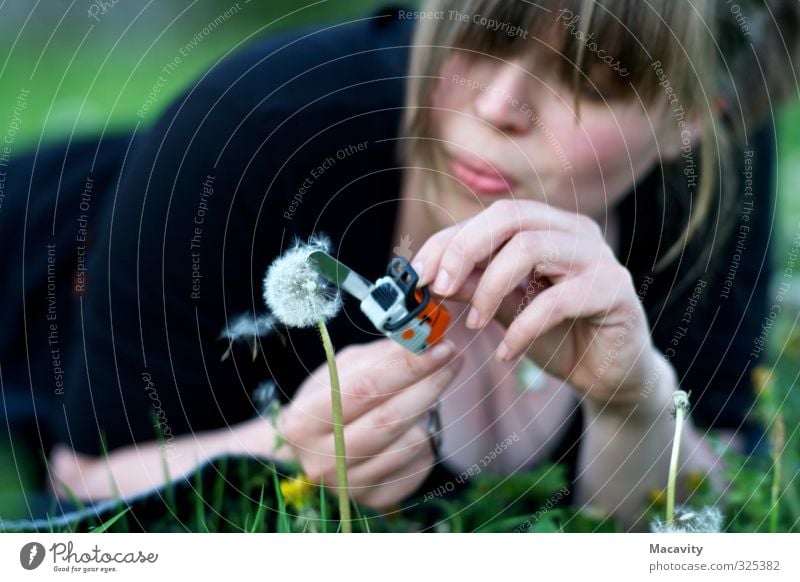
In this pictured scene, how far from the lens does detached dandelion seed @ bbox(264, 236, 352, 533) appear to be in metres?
0.47

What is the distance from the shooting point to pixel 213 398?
620 mm

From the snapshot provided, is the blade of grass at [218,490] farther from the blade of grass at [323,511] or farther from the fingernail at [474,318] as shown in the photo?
the fingernail at [474,318]

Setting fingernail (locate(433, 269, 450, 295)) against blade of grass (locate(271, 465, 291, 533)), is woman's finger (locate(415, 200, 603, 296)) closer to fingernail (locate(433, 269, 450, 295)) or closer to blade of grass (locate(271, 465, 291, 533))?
fingernail (locate(433, 269, 450, 295))

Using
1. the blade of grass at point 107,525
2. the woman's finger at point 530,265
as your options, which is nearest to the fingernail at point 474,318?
the woman's finger at point 530,265

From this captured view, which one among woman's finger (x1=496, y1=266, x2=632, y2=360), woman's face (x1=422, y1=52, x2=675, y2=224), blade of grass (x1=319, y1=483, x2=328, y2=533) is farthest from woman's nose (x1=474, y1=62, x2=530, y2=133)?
blade of grass (x1=319, y1=483, x2=328, y2=533)

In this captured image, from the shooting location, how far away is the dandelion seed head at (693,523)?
21.1 inches

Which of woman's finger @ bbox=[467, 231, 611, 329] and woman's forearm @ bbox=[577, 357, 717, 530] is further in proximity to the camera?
woman's forearm @ bbox=[577, 357, 717, 530]

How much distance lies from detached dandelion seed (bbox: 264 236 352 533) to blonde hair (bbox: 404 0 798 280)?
0.15 m

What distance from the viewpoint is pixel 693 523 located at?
1.78ft

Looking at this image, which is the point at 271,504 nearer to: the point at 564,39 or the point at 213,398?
the point at 213,398

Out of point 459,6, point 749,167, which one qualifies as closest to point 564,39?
point 459,6

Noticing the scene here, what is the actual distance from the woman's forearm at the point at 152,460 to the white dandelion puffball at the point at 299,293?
0.11m

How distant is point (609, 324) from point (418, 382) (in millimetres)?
122

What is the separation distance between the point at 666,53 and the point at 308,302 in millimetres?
280
